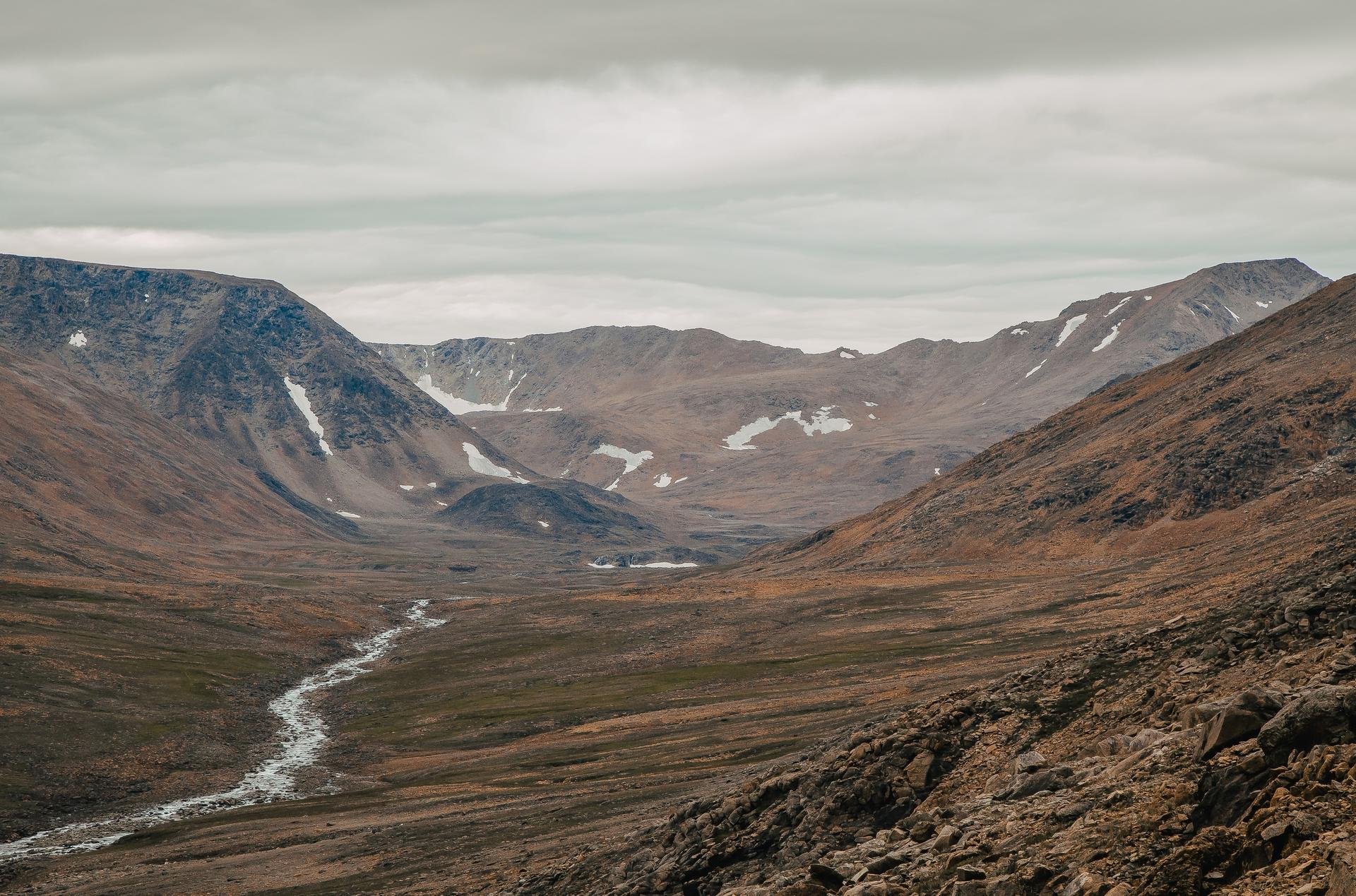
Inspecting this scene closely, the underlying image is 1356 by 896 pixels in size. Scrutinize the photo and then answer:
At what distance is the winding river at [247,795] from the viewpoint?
7112 centimetres

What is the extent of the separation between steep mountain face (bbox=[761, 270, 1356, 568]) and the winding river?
294 ft

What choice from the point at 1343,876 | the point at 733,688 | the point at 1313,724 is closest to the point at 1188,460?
the point at 733,688

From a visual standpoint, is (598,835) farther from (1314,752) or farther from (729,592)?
(729,592)

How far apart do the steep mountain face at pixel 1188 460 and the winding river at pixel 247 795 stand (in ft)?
294

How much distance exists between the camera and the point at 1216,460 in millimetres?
162125

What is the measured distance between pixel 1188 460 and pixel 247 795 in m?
126

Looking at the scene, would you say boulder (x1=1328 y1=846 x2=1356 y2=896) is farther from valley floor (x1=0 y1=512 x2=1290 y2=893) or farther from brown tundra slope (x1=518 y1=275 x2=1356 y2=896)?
valley floor (x1=0 y1=512 x2=1290 y2=893)

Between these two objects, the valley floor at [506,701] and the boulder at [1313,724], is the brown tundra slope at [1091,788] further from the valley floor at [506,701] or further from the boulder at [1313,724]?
the valley floor at [506,701]

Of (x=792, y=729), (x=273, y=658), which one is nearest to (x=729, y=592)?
(x=273, y=658)


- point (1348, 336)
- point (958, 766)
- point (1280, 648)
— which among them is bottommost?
point (958, 766)

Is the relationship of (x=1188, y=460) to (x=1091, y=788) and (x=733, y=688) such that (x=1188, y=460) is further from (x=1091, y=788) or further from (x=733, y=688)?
(x=1091, y=788)

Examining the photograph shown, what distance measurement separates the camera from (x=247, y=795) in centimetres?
8312

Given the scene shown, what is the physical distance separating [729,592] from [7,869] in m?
112

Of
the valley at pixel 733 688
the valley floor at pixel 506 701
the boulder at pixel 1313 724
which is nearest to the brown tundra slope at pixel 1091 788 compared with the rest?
the boulder at pixel 1313 724
